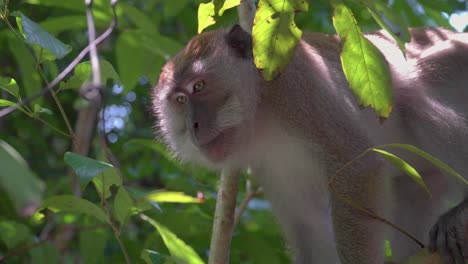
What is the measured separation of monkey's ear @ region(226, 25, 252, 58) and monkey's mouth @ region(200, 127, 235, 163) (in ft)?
1.98

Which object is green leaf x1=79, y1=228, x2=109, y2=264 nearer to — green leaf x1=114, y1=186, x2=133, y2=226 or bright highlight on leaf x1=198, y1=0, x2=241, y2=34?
green leaf x1=114, y1=186, x2=133, y2=226

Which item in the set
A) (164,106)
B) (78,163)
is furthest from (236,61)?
(78,163)

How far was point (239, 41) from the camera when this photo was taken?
177 inches

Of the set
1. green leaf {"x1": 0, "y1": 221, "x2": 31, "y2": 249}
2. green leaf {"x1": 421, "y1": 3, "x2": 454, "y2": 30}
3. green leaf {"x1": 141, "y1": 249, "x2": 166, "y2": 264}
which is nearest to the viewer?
green leaf {"x1": 141, "y1": 249, "x2": 166, "y2": 264}

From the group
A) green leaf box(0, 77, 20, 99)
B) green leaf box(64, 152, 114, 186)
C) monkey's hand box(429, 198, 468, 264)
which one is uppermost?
green leaf box(0, 77, 20, 99)

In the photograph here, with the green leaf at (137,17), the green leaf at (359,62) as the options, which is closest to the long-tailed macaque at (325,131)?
the green leaf at (137,17)

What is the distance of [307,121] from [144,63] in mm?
1560

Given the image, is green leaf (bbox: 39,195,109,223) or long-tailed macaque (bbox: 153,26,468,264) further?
long-tailed macaque (bbox: 153,26,468,264)

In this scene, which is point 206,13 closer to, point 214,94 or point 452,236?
point 214,94

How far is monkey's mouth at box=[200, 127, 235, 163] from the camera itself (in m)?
4.26

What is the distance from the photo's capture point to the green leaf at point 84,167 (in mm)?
2309

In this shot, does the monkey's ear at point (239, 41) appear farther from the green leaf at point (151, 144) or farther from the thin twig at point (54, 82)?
the thin twig at point (54, 82)

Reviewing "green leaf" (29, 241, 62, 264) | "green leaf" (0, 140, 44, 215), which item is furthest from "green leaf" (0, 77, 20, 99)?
"green leaf" (0, 140, 44, 215)

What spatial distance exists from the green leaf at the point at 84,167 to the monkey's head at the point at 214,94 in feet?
5.75
